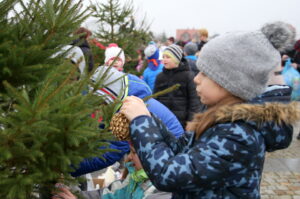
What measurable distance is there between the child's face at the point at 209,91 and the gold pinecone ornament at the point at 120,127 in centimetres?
37

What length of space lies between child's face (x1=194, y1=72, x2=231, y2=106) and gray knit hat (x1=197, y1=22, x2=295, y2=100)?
0.11 ft

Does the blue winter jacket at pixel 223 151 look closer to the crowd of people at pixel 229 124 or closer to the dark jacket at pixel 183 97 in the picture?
the crowd of people at pixel 229 124

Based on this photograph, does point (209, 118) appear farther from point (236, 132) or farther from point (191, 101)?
point (191, 101)

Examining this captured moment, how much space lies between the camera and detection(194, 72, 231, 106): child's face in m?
1.49

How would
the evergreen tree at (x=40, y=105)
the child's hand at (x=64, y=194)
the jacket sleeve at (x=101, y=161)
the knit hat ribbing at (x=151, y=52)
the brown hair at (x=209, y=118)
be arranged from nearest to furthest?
the evergreen tree at (x=40, y=105), the brown hair at (x=209, y=118), the child's hand at (x=64, y=194), the jacket sleeve at (x=101, y=161), the knit hat ribbing at (x=151, y=52)

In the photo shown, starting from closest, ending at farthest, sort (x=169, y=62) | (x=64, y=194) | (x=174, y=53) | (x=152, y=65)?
(x=64, y=194) → (x=174, y=53) → (x=169, y=62) → (x=152, y=65)

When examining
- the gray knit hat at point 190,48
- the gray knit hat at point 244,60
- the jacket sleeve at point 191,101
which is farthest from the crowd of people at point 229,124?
the gray knit hat at point 190,48

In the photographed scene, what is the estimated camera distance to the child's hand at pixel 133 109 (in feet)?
4.73

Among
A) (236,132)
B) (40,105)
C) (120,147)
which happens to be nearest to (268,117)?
(236,132)

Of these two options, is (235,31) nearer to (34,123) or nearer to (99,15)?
(34,123)

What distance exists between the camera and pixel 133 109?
4.77ft

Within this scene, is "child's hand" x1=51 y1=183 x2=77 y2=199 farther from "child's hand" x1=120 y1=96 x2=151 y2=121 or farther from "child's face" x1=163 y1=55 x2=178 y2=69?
"child's face" x1=163 y1=55 x2=178 y2=69

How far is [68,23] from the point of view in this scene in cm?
153

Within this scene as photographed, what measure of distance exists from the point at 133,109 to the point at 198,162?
36cm
